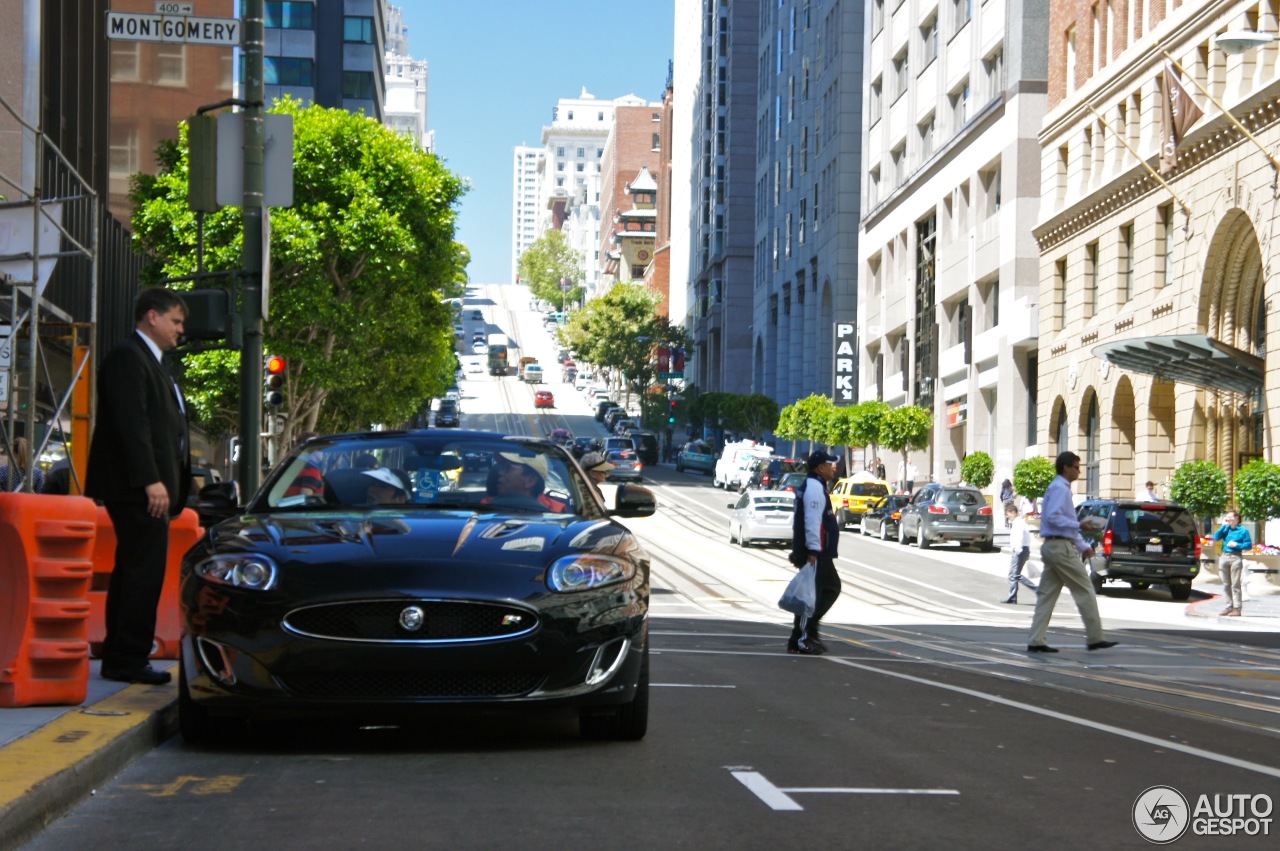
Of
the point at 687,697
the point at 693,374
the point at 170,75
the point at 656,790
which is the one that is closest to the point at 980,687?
the point at 687,697


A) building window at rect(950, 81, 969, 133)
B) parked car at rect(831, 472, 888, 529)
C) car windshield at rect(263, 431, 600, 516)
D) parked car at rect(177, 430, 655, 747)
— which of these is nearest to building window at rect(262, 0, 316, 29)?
building window at rect(950, 81, 969, 133)

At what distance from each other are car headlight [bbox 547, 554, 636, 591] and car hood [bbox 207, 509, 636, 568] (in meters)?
0.06

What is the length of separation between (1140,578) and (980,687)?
19206 millimetres

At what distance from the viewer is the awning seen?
3512 cm

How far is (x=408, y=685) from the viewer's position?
7.52 m

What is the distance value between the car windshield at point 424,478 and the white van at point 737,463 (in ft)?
198

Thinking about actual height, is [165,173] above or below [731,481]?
above

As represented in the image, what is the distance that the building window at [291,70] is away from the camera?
317ft

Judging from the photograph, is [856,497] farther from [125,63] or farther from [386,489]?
[386,489]

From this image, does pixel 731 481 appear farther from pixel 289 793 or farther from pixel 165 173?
pixel 289 793

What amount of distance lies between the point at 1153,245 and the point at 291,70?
2537 inches

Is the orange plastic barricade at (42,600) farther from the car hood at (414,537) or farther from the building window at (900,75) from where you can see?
the building window at (900,75)

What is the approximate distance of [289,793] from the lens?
22.4ft

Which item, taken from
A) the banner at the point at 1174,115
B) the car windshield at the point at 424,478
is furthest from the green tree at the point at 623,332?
the car windshield at the point at 424,478
